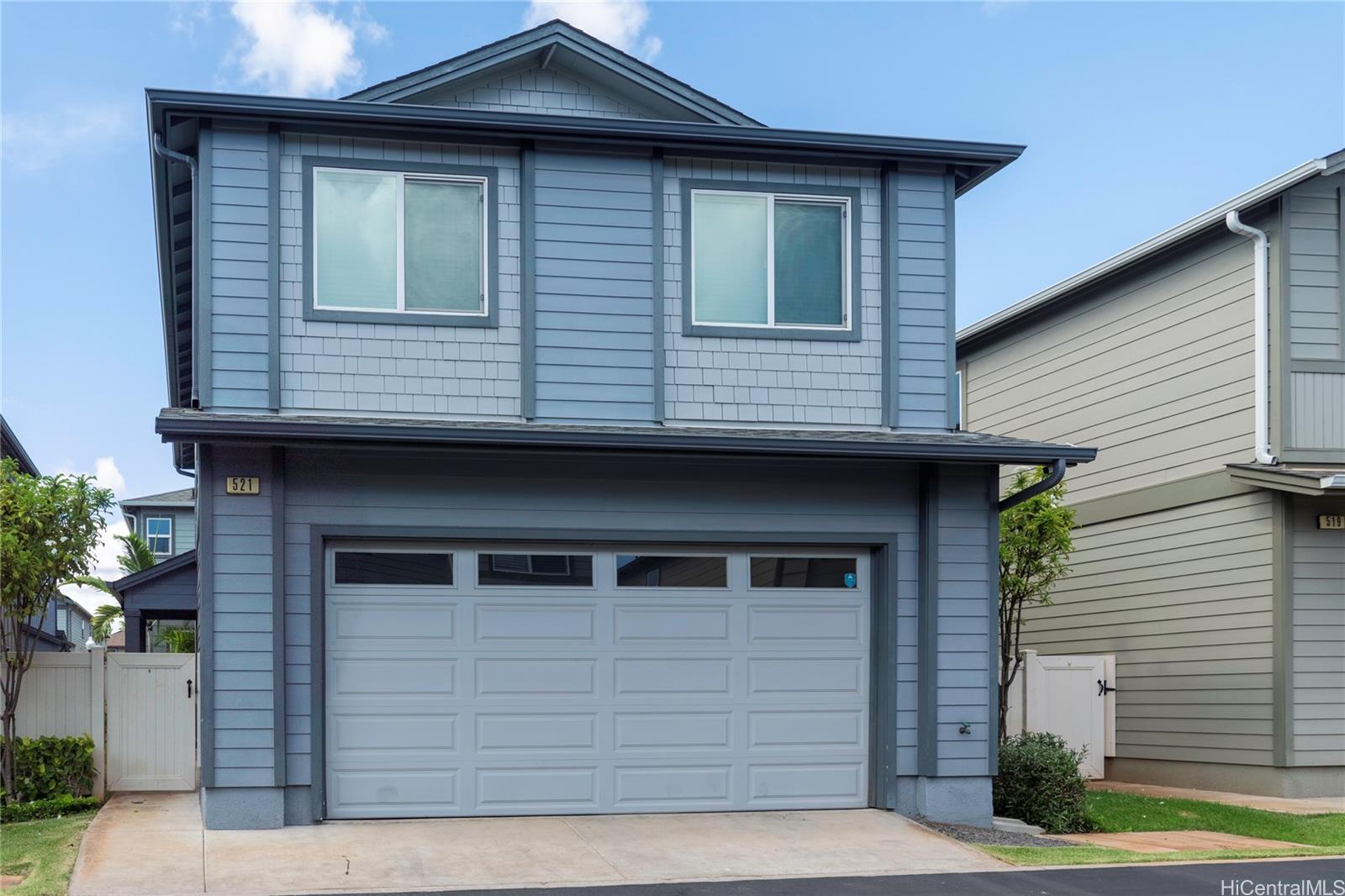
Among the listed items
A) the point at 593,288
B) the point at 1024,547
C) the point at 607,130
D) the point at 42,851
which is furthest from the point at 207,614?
the point at 1024,547

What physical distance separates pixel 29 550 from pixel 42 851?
3.50 meters

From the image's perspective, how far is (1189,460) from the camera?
16.5m

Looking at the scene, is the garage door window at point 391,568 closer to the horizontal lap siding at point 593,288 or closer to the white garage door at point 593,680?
the white garage door at point 593,680

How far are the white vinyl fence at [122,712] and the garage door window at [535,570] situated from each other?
3.50 metres

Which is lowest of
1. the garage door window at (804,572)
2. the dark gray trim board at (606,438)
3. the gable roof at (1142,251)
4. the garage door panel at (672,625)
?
the garage door panel at (672,625)

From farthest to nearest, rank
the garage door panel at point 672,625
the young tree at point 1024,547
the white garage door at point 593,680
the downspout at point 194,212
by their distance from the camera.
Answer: the young tree at point 1024,547 < the garage door panel at point 672,625 < the white garage door at point 593,680 < the downspout at point 194,212

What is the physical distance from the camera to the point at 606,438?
38.1 ft

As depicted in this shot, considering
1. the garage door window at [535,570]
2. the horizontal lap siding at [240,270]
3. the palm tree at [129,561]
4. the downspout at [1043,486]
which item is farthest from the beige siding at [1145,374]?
the palm tree at [129,561]

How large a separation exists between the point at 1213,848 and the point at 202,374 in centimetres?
901

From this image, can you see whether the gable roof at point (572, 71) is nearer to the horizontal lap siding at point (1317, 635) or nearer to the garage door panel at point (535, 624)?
the garage door panel at point (535, 624)

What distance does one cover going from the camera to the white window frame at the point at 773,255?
12.7 metres

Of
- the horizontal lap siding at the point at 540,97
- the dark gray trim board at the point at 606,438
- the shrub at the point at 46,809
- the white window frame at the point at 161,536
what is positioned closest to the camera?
the dark gray trim board at the point at 606,438

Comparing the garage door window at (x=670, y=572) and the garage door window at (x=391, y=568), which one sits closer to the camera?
the garage door window at (x=391, y=568)

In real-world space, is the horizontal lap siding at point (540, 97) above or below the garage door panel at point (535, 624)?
above
